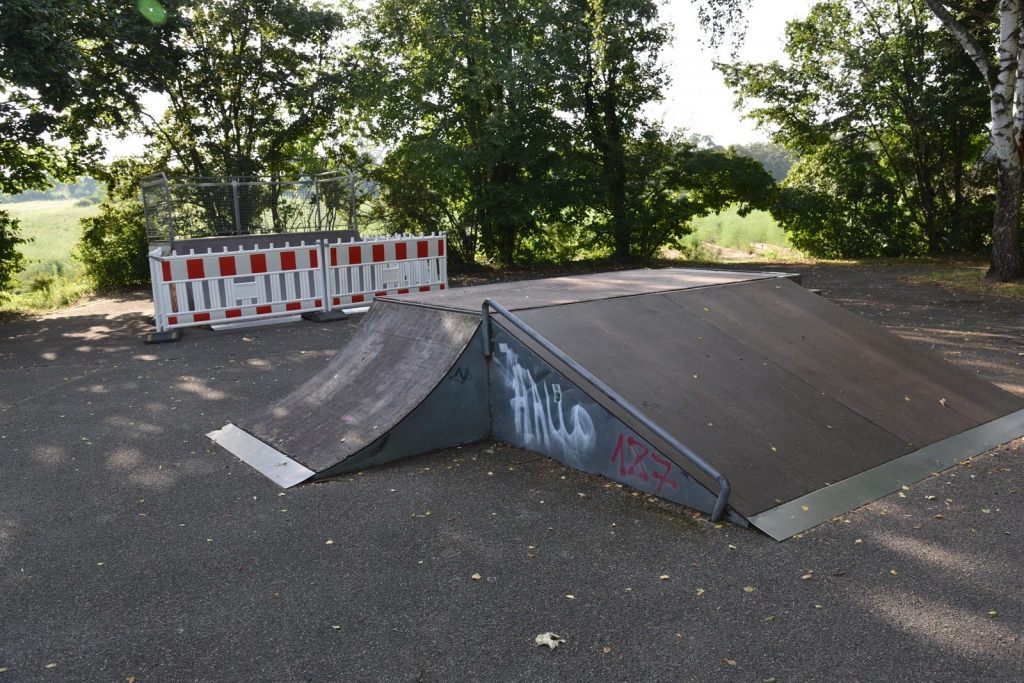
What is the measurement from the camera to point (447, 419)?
539 centimetres

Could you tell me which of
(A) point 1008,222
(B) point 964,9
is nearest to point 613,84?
(B) point 964,9

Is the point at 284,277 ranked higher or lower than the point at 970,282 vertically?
higher

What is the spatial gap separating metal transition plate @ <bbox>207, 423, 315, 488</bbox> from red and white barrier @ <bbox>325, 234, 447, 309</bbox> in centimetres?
553

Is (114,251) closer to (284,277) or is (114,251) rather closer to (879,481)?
(284,277)

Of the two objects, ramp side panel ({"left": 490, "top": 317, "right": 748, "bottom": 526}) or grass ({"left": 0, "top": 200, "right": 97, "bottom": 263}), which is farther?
grass ({"left": 0, "top": 200, "right": 97, "bottom": 263})

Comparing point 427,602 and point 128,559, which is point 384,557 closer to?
point 427,602

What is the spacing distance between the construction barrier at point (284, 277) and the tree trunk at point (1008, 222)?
34.3 feet

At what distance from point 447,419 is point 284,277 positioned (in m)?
6.54

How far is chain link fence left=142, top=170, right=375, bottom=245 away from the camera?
13812 millimetres

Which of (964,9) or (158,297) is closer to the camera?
(158,297)

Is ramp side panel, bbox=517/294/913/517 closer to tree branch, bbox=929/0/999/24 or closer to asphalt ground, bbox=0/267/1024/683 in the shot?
asphalt ground, bbox=0/267/1024/683

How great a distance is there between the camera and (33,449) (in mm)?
5609

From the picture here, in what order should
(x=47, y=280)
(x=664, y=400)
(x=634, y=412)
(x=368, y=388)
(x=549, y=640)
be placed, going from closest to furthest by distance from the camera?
(x=549, y=640), (x=634, y=412), (x=664, y=400), (x=368, y=388), (x=47, y=280)

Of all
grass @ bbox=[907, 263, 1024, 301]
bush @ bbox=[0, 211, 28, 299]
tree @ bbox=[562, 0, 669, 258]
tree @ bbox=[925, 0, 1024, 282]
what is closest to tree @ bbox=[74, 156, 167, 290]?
bush @ bbox=[0, 211, 28, 299]
